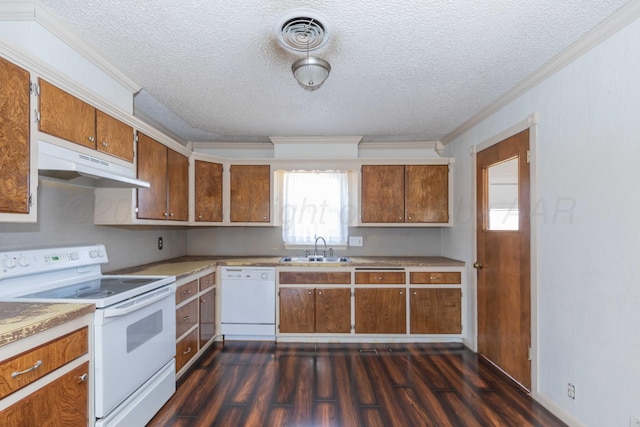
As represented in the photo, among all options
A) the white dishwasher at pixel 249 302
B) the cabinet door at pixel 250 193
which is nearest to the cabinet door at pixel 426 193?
the cabinet door at pixel 250 193

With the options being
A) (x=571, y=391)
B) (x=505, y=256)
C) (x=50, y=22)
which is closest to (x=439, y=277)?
(x=505, y=256)

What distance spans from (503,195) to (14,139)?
336 centimetres

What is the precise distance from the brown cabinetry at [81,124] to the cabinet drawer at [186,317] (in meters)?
1.32

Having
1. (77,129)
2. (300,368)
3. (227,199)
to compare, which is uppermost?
(77,129)

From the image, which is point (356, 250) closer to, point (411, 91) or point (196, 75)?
point (411, 91)

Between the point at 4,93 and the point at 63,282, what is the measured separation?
3.90 ft

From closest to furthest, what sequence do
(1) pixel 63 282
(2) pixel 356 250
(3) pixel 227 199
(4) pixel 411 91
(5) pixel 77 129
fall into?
(5) pixel 77 129 → (1) pixel 63 282 → (4) pixel 411 91 → (3) pixel 227 199 → (2) pixel 356 250

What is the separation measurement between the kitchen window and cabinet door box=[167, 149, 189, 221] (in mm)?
1167

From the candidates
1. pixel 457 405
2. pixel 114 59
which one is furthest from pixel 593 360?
pixel 114 59

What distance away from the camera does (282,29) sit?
67.4 inches

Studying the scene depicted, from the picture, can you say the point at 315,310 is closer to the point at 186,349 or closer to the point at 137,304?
the point at 186,349

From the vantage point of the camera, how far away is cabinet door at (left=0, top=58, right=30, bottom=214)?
4.58ft

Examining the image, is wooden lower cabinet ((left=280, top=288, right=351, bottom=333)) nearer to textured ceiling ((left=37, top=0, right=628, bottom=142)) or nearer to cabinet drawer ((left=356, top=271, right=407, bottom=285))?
cabinet drawer ((left=356, top=271, right=407, bottom=285))

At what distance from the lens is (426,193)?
381 cm
